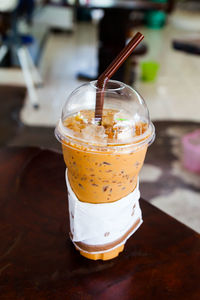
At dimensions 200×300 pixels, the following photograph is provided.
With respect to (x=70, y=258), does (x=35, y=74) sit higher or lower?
lower

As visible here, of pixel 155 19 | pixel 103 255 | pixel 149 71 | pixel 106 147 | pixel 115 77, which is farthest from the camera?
pixel 155 19

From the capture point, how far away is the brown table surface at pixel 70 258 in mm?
790

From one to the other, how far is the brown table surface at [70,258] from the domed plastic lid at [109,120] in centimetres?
33

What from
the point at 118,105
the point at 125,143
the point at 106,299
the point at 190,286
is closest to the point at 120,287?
the point at 106,299

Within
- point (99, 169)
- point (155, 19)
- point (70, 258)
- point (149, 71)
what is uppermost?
point (99, 169)

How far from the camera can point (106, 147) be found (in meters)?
0.74

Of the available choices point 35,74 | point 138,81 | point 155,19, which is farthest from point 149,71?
point 155,19

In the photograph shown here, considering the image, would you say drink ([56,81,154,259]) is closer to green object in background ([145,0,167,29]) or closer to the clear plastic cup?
the clear plastic cup

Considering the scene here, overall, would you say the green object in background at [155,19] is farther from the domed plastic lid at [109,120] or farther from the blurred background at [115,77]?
the domed plastic lid at [109,120]

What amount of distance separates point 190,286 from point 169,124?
2675mm

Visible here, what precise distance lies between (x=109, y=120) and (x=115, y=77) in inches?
134

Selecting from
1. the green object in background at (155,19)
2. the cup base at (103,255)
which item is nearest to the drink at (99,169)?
the cup base at (103,255)

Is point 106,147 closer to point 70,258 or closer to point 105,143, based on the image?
point 105,143

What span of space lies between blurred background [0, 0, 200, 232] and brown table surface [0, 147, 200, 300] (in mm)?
1160
